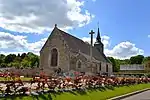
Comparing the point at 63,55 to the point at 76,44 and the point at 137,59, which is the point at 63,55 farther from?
the point at 137,59

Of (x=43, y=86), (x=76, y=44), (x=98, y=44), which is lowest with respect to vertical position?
(x=43, y=86)

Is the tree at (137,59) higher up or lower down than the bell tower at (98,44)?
lower down

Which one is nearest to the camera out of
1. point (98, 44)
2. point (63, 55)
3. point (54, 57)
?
point (63, 55)

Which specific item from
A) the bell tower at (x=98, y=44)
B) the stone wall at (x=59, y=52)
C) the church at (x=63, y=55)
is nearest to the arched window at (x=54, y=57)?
the church at (x=63, y=55)

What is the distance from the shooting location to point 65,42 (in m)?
64.3

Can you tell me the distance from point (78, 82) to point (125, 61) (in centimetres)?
13386

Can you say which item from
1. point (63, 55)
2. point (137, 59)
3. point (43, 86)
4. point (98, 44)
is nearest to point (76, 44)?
point (63, 55)

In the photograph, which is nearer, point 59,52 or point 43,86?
point 43,86

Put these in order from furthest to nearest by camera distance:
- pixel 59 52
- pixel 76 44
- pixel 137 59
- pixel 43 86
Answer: pixel 137 59 → pixel 76 44 → pixel 59 52 → pixel 43 86

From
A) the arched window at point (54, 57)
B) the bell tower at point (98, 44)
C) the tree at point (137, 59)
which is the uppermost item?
the bell tower at point (98, 44)

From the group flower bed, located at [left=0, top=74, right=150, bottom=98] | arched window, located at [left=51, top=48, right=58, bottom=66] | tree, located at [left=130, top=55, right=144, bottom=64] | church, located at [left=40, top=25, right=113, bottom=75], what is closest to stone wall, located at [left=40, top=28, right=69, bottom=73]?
church, located at [left=40, top=25, right=113, bottom=75]

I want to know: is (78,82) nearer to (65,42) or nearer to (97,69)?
(65,42)

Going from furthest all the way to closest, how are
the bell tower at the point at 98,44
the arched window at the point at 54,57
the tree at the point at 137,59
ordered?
the tree at the point at 137,59 < the bell tower at the point at 98,44 < the arched window at the point at 54,57

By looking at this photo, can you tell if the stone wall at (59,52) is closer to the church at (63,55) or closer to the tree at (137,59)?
the church at (63,55)
